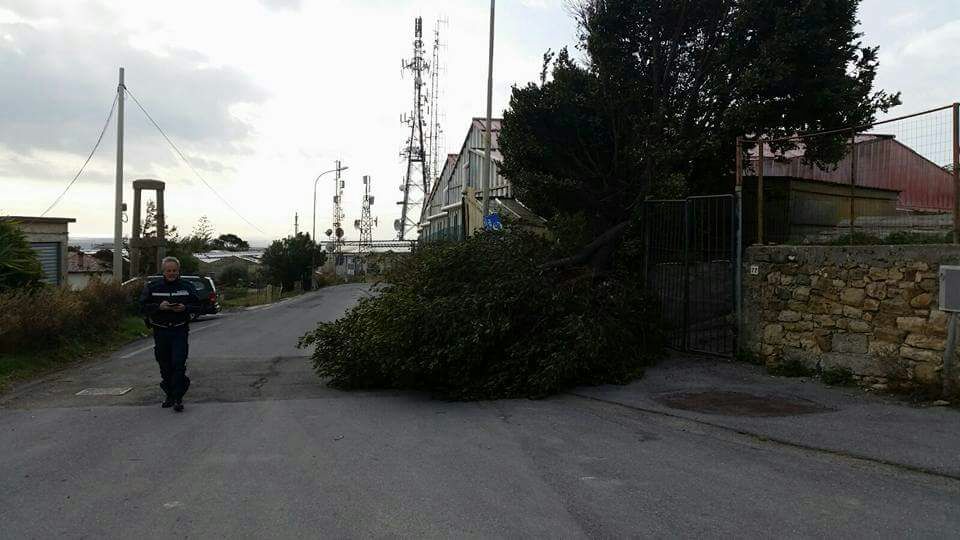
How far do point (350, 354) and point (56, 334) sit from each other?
6.52 meters

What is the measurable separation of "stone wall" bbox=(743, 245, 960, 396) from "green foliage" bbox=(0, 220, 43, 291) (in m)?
13.0

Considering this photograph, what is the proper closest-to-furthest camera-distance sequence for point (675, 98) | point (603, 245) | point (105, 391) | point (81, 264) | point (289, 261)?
point (105, 391) < point (603, 245) < point (675, 98) < point (81, 264) < point (289, 261)

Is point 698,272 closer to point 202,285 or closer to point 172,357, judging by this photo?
point 172,357

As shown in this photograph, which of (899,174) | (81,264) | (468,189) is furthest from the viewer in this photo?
(81,264)

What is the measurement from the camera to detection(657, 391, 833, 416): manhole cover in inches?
298

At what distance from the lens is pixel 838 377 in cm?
882

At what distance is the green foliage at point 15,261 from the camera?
44.8 ft

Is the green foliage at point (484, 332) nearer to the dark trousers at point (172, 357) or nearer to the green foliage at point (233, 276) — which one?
the dark trousers at point (172, 357)

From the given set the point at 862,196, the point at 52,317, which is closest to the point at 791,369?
the point at 862,196

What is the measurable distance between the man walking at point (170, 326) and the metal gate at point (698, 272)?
22.9 ft

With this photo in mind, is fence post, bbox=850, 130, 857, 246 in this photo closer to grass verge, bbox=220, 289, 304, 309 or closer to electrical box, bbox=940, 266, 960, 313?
electrical box, bbox=940, 266, 960, 313

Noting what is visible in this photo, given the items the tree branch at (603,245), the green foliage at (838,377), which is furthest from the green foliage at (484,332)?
the green foliage at (838,377)

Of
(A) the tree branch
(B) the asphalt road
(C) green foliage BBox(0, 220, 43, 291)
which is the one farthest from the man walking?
(C) green foliage BBox(0, 220, 43, 291)

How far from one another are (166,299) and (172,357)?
0.67m
